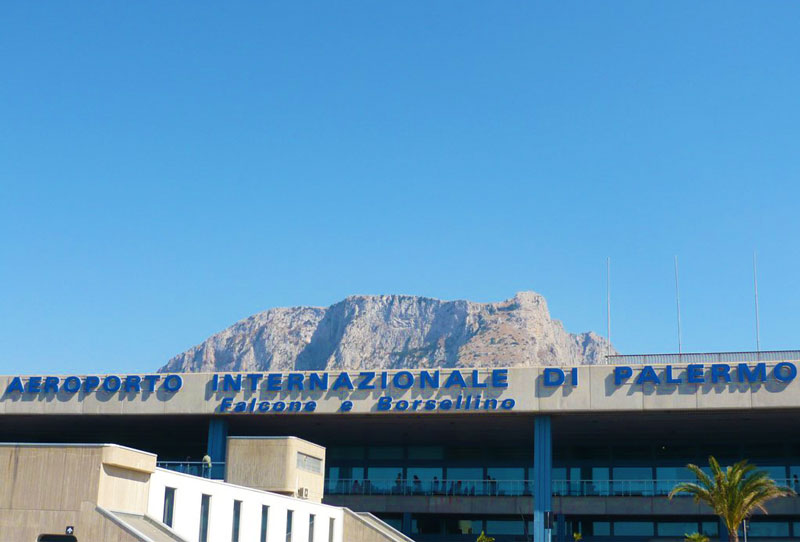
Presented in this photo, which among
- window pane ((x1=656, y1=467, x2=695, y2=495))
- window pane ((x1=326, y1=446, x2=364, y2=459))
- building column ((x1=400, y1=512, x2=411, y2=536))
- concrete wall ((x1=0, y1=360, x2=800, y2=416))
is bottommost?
building column ((x1=400, y1=512, x2=411, y2=536))

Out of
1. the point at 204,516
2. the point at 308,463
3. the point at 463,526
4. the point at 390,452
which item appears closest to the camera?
the point at 204,516

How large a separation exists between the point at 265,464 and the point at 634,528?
3502 cm

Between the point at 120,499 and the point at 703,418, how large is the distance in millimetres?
38933

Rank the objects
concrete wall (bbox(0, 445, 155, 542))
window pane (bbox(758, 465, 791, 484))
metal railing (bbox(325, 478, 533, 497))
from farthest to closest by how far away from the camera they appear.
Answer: window pane (bbox(758, 465, 791, 484)), metal railing (bbox(325, 478, 533, 497)), concrete wall (bbox(0, 445, 155, 542))

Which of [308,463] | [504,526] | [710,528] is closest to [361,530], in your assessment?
[308,463]

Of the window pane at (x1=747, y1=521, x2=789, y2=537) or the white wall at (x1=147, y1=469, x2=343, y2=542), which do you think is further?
the window pane at (x1=747, y1=521, x2=789, y2=537)

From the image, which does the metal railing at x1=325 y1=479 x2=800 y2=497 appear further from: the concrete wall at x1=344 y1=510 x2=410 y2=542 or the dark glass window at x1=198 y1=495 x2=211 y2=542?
the dark glass window at x1=198 y1=495 x2=211 y2=542

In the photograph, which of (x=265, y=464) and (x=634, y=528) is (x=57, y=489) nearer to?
(x=265, y=464)

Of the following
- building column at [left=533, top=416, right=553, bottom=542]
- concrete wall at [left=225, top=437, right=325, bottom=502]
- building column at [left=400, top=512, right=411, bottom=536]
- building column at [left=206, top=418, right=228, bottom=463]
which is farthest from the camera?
building column at [left=400, top=512, right=411, bottom=536]

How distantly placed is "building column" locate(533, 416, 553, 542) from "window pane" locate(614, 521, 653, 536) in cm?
1673

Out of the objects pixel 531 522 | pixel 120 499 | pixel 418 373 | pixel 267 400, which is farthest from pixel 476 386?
pixel 120 499

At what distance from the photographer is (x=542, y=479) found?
2207 inches

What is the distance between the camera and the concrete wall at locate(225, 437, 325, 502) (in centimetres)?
4597

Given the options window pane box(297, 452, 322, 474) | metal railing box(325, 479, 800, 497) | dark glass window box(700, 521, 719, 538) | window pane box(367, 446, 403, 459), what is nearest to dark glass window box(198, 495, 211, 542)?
window pane box(297, 452, 322, 474)
